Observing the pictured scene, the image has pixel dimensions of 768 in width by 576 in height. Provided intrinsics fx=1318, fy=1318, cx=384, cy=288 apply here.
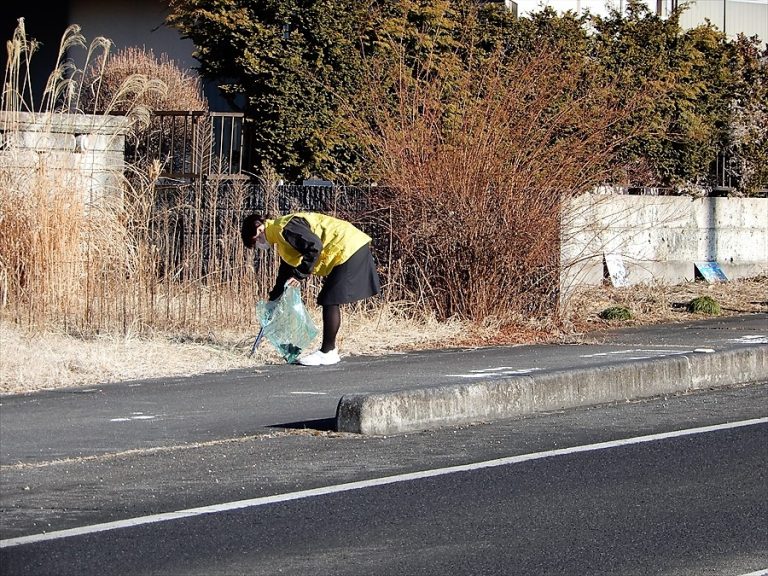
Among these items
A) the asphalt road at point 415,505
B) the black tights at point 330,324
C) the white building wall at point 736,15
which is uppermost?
the white building wall at point 736,15

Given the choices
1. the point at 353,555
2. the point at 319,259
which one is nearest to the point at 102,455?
the point at 353,555

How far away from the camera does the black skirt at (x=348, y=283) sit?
11039mm

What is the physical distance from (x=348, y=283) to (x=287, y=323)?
2.08ft

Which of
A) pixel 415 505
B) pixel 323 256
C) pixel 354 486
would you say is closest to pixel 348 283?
pixel 323 256

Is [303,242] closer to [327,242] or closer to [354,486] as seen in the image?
[327,242]

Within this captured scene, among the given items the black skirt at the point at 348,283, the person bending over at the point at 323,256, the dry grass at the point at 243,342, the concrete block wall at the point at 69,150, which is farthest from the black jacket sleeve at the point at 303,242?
the concrete block wall at the point at 69,150

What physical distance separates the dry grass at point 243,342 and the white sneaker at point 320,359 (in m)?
0.33

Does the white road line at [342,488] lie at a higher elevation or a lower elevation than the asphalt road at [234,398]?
lower

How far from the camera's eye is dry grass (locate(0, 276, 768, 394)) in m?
10.4

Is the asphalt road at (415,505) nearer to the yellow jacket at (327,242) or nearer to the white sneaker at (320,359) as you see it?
the yellow jacket at (327,242)

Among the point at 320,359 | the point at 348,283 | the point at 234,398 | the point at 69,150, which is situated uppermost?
the point at 69,150

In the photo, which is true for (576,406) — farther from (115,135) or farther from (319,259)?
(115,135)

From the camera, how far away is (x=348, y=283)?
1105 cm

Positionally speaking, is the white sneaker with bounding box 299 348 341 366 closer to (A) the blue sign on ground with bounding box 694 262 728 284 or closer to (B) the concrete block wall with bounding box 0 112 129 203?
(B) the concrete block wall with bounding box 0 112 129 203
